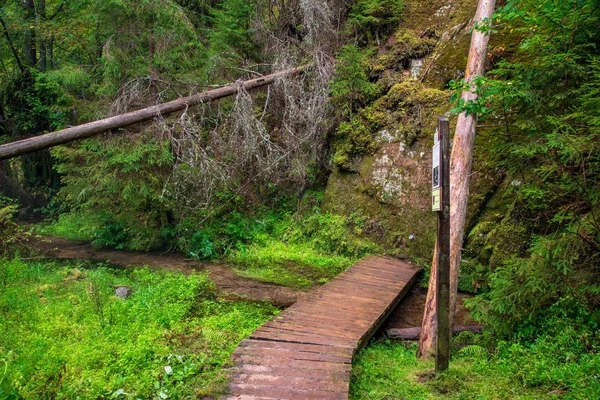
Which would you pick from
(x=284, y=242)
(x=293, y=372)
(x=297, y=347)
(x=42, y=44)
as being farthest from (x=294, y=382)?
(x=42, y=44)

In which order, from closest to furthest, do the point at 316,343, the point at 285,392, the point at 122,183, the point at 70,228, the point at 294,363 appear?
the point at 285,392 < the point at 294,363 < the point at 316,343 < the point at 122,183 < the point at 70,228

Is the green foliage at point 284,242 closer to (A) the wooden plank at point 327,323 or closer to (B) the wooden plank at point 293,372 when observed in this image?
(A) the wooden plank at point 327,323

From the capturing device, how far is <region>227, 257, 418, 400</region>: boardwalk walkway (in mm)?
3779

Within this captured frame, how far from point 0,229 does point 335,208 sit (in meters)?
7.54

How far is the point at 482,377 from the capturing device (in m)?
4.23

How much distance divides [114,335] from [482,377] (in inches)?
180

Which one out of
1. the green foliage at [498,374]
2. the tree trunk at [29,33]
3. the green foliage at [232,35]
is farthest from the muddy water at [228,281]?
the tree trunk at [29,33]

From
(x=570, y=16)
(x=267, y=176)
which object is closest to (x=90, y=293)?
(x=267, y=176)

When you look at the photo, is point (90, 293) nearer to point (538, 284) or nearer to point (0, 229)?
point (0, 229)

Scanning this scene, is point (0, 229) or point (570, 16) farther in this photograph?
point (0, 229)

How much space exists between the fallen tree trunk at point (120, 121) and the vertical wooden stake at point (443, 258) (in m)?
6.84

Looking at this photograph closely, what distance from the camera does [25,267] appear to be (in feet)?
25.6

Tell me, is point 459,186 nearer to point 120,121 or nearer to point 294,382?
point 294,382

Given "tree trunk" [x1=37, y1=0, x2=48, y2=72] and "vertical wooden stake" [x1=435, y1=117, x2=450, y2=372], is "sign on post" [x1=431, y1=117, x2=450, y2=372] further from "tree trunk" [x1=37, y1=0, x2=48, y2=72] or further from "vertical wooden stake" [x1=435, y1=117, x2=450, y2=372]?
"tree trunk" [x1=37, y1=0, x2=48, y2=72]
